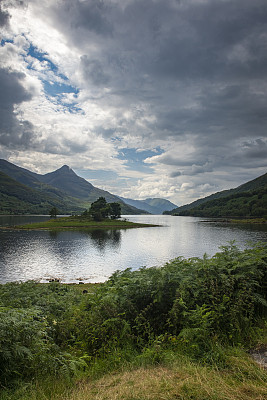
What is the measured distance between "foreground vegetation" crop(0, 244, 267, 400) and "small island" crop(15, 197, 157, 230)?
425ft

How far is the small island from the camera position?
452 ft

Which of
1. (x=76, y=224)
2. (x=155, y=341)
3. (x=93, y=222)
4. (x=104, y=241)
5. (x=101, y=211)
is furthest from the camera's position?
(x=101, y=211)

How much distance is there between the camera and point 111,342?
25.3 feet

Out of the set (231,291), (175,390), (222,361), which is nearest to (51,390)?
(175,390)

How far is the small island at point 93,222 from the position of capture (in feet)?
452

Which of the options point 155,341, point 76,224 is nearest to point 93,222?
point 76,224

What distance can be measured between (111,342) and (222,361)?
11.8 ft

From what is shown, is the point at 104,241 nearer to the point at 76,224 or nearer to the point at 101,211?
the point at 76,224

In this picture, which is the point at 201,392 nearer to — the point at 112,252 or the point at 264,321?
the point at 264,321

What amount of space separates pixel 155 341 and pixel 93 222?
15781cm

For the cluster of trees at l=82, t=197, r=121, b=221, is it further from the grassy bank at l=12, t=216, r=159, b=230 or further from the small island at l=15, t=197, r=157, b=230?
the grassy bank at l=12, t=216, r=159, b=230

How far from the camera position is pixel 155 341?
6.82 metres

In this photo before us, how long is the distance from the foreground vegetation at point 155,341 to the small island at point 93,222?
130m

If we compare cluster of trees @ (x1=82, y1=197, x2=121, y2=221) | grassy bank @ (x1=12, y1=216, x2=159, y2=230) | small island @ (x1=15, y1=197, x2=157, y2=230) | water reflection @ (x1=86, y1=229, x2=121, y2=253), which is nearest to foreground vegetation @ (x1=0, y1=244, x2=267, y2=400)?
water reflection @ (x1=86, y1=229, x2=121, y2=253)
